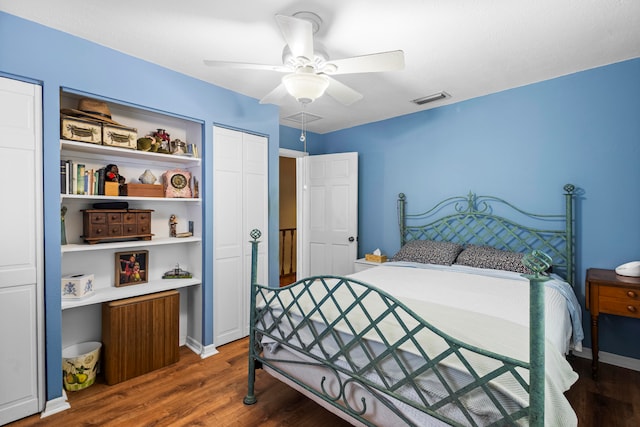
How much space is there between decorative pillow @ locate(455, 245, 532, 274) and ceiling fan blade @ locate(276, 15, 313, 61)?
228 centimetres

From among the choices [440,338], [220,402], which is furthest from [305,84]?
[220,402]

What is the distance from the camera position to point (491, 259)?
289 cm

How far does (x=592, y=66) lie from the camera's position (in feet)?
8.73

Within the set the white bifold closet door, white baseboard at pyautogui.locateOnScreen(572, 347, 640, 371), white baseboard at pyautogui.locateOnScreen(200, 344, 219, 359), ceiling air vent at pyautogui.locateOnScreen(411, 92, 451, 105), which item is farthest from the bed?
ceiling air vent at pyautogui.locateOnScreen(411, 92, 451, 105)

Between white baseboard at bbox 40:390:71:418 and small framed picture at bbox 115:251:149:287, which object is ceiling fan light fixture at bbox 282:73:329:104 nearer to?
small framed picture at bbox 115:251:149:287

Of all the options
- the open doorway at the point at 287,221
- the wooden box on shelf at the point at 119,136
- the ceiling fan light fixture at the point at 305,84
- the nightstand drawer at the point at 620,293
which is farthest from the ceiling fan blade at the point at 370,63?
the open doorway at the point at 287,221

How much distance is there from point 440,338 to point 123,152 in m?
2.59

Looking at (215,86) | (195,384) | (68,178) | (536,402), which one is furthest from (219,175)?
(536,402)

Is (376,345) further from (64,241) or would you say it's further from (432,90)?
(432,90)

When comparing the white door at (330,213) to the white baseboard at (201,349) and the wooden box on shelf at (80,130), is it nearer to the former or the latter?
the white baseboard at (201,349)

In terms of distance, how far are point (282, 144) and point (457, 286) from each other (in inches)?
115

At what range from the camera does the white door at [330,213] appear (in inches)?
166

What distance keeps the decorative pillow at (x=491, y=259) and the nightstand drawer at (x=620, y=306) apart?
1.78 feet

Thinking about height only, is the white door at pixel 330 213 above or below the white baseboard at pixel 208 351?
above
